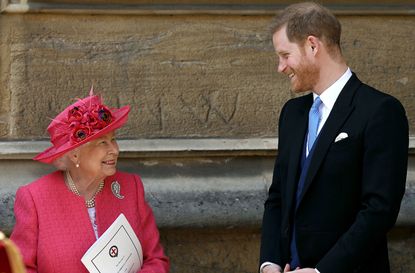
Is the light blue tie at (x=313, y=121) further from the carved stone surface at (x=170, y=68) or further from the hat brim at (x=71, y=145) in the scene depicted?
the carved stone surface at (x=170, y=68)

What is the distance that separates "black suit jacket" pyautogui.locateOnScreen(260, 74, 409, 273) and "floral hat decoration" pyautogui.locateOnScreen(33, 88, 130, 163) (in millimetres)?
697

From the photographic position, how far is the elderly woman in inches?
152

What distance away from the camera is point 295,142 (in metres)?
3.68

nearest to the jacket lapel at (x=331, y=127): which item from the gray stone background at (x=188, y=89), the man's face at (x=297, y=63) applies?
the man's face at (x=297, y=63)

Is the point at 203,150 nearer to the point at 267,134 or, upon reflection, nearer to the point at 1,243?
the point at 267,134

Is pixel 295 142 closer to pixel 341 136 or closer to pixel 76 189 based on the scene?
pixel 341 136

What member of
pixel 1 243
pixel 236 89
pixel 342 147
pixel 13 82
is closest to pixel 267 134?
pixel 236 89

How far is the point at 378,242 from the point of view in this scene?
351 centimetres

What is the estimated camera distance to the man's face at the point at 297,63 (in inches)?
141

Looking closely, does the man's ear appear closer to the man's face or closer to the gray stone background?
the man's face

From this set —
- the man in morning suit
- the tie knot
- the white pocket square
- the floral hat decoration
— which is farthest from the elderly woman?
the white pocket square

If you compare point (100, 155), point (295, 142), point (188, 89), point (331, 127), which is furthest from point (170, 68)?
point (331, 127)

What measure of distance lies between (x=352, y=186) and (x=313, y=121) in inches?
11.4

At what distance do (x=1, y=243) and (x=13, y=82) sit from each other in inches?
84.2
